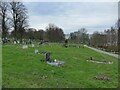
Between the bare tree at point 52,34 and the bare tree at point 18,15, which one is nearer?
the bare tree at point 18,15

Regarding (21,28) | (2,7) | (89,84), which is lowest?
(89,84)

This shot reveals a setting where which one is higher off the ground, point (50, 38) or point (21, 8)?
point (21, 8)

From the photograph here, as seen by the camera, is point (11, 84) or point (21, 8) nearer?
point (11, 84)

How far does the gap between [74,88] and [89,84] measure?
1.81 meters

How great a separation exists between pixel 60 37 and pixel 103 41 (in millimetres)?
27188

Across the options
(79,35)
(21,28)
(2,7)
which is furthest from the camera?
(79,35)

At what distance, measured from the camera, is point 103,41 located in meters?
101

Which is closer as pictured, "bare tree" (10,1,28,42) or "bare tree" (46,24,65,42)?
"bare tree" (10,1,28,42)

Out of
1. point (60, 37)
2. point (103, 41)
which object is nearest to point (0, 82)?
point (103, 41)

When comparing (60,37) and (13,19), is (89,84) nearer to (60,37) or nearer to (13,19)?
(13,19)

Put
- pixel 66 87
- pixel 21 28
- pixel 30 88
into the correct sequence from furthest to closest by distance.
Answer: pixel 21 28, pixel 66 87, pixel 30 88

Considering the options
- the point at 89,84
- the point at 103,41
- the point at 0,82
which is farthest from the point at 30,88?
the point at 103,41

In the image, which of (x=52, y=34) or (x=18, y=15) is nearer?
(x=18, y=15)

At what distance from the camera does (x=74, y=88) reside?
10.5 meters
